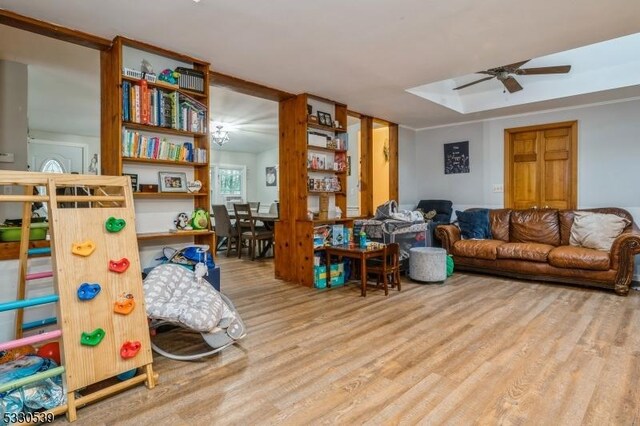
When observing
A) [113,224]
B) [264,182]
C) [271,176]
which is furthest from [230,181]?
[113,224]

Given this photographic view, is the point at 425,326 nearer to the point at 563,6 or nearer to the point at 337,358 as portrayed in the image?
the point at 337,358

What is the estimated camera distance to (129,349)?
1.89 m

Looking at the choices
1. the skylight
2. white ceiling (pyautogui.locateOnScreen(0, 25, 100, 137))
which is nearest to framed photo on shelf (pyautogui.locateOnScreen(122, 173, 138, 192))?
white ceiling (pyautogui.locateOnScreen(0, 25, 100, 137))

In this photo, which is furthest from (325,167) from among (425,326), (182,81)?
(425,326)

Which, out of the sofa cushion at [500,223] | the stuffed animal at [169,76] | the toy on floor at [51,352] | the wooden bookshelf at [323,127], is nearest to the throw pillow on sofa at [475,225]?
the sofa cushion at [500,223]

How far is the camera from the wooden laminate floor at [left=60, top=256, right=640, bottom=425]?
1.71m

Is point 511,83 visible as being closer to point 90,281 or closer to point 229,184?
point 90,281

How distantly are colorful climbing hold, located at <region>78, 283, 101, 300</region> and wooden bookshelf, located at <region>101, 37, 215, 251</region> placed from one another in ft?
3.43

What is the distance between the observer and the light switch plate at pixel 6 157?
3.50 metres

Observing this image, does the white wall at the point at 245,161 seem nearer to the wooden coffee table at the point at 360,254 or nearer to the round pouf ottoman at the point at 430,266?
the wooden coffee table at the point at 360,254

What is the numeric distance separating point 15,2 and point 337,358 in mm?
3073

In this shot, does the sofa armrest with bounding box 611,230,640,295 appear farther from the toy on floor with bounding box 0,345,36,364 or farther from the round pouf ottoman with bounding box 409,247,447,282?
the toy on floor with bounding box 0,345,36,364

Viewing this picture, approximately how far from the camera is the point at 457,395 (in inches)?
73.3

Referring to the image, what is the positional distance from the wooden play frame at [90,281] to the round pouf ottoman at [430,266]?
3.13m
